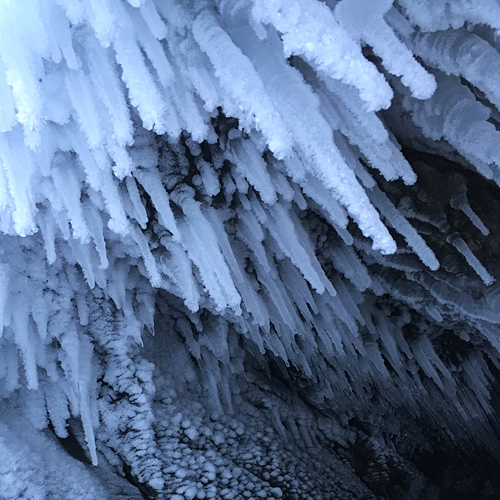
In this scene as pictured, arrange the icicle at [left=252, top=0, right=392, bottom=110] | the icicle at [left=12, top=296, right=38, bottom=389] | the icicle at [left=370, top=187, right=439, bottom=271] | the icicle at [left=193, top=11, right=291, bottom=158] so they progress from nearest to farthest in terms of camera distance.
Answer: the icicle at [left=252, top=0, right=392, bottom=110], the icicle at [left=193, top=11, right=291, bottom=158], the icicle at [left=370, top=187, right=439, bottom=271], the icicle at [left=12, top=296, right=38, bottom=389]

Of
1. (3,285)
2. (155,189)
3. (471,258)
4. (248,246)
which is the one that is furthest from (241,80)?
(3,285)

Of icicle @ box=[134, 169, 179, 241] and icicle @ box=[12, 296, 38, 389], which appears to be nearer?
icicle @ box=[134, 169, 179, 241]

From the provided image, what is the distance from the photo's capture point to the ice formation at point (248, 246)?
1.51m

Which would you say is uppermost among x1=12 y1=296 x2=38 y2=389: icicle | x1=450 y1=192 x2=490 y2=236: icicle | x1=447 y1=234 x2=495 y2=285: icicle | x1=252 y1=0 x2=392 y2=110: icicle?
x1=12 y1=296 x2=38 y2=389: icicle

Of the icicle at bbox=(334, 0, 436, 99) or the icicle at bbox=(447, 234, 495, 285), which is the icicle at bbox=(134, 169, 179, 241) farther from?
the icicle at bbox=(447, 234, 495, 285)

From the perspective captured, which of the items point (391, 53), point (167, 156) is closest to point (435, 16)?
point (391, 53)

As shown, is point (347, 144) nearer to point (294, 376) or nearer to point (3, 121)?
point (3, 121)

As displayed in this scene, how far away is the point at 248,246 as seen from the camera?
109 inches

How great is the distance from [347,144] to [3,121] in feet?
4.15

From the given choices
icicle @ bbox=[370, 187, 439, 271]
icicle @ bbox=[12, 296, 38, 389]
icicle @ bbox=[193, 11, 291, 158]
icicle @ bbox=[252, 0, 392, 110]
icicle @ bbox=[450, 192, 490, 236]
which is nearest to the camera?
icicle @ bbox=[252, 0, 392, 110]

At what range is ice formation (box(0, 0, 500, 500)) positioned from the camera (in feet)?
4.94

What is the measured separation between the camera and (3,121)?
5.21 ft

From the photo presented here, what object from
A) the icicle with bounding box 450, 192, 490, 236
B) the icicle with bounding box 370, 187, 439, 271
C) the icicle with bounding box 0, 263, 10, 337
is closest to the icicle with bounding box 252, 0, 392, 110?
the icicle with bounding box 370, 187, 439, 271

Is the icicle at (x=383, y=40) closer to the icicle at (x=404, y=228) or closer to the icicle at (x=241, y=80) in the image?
the icicle at (x=241, y=80)
